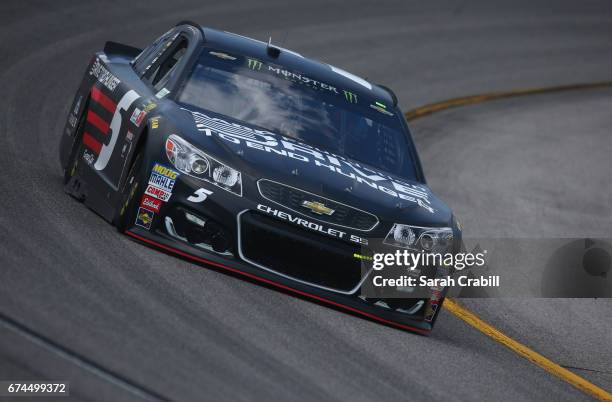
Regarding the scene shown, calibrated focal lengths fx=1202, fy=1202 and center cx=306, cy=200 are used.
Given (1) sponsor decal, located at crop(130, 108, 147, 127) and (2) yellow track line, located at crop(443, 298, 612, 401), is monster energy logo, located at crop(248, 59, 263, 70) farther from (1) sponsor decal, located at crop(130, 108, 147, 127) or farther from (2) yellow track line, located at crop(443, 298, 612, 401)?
(2) yellow track line, located at crop(443, 298, 612, 401)

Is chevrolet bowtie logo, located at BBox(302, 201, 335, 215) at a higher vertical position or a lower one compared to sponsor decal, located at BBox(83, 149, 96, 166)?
higher

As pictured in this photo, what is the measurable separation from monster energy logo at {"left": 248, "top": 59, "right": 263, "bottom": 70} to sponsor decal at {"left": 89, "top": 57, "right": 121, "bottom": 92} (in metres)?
0.95

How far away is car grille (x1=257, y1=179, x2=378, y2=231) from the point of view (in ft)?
22.0

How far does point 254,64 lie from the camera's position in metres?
8.10

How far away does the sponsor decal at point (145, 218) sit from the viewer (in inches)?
270

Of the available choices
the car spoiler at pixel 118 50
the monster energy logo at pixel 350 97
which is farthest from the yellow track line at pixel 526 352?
the car spoiler at pixel 118 50

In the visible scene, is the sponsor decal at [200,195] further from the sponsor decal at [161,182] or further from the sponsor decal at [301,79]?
the sponsor decal at [301,79]

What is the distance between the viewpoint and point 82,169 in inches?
319

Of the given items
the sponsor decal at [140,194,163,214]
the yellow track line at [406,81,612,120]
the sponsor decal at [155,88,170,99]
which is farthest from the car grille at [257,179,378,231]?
the yellow track line at [406,81,612,120]

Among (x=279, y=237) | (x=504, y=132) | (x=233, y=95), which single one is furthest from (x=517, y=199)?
(x=279, y=237)

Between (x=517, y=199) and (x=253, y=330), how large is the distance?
6.98m

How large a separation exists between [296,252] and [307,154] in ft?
2.72

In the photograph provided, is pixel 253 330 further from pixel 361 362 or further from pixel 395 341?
pixel 395 341

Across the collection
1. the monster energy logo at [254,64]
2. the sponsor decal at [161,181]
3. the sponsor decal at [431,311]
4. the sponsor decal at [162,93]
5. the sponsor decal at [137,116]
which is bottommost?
the sponsor decal at [431,311]
